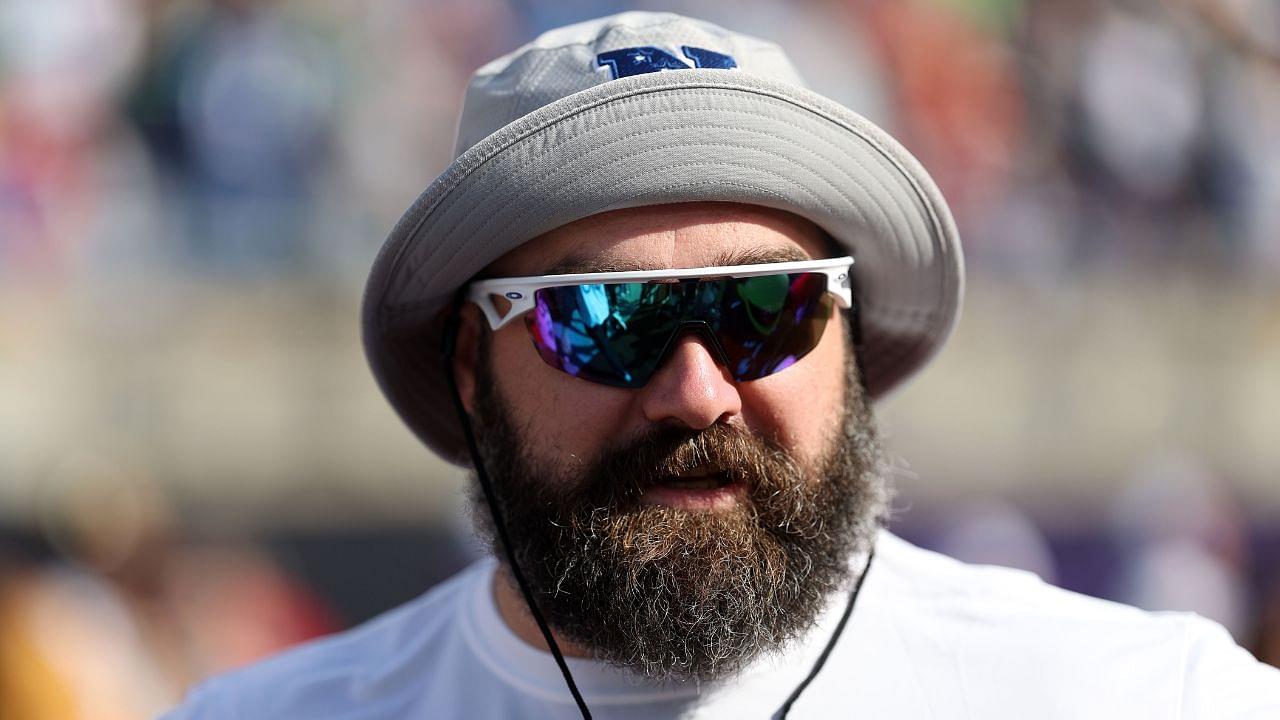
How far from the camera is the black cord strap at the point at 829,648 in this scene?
7.40ft

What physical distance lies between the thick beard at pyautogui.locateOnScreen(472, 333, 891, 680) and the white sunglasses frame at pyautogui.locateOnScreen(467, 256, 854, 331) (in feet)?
0.82

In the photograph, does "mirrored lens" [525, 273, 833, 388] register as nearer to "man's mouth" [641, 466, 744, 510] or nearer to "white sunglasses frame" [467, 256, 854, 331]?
"white sunglasses frame" [467, 256, 854, 331]

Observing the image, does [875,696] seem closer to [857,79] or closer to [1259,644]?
[1259,644]

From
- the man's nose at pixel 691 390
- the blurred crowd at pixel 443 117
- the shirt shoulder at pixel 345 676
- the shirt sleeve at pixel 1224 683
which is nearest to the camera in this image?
the shirt sleeve at pixel 1224 683

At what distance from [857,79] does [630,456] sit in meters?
8.01

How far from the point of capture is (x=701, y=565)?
221 cm

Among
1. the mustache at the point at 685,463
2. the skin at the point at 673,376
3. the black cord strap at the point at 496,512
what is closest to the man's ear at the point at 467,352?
the black cord strap at the point at 496,512

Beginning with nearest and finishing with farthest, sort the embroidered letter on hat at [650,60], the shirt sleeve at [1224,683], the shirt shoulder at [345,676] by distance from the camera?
the shirt sleeve at [1224,683] < the embroidered letter on hat at [650,60] < the shirt shoulder at [345,676]

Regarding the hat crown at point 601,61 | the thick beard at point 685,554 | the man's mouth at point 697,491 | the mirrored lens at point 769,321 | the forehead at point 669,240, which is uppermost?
the hat crown at point 601,61

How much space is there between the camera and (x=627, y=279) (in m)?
2.23

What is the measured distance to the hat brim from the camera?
2.23 metres

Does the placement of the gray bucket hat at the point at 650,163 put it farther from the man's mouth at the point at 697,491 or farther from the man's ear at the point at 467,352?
the man's mouth at the point at 697,491

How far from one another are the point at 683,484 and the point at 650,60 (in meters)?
0.71

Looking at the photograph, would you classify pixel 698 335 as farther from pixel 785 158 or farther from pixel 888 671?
pixel 888 671
